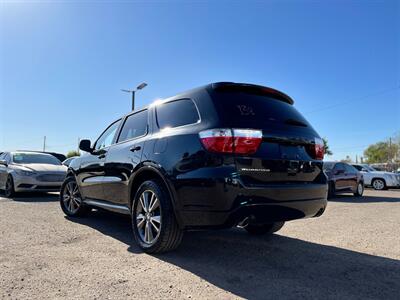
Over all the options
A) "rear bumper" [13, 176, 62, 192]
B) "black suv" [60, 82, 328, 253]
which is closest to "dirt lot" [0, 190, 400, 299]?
"black suv" [60, 82, 328, 253]

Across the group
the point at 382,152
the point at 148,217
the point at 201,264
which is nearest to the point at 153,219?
the point at 148,217

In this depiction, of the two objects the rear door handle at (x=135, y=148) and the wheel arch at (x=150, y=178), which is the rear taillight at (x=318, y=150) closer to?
the wheel arch at (x=150, y=178)

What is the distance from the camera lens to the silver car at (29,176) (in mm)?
9219

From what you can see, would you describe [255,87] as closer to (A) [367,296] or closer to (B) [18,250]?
(A) [367,296]

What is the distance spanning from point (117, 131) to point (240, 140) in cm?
271

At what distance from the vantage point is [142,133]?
4512mm

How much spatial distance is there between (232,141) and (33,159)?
899 centimetres

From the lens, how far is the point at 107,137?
18.8 ft

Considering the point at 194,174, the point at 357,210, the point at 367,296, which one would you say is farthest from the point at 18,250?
the point at 357,210

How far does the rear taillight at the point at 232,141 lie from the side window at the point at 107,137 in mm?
2625

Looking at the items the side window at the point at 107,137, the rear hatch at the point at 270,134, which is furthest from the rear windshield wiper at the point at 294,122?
the side window at the point at 107,137

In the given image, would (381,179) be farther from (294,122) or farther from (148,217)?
(148,217)

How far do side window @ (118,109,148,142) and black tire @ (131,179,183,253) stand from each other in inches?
33.5

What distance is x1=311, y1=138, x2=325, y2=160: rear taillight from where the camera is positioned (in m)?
3.87
